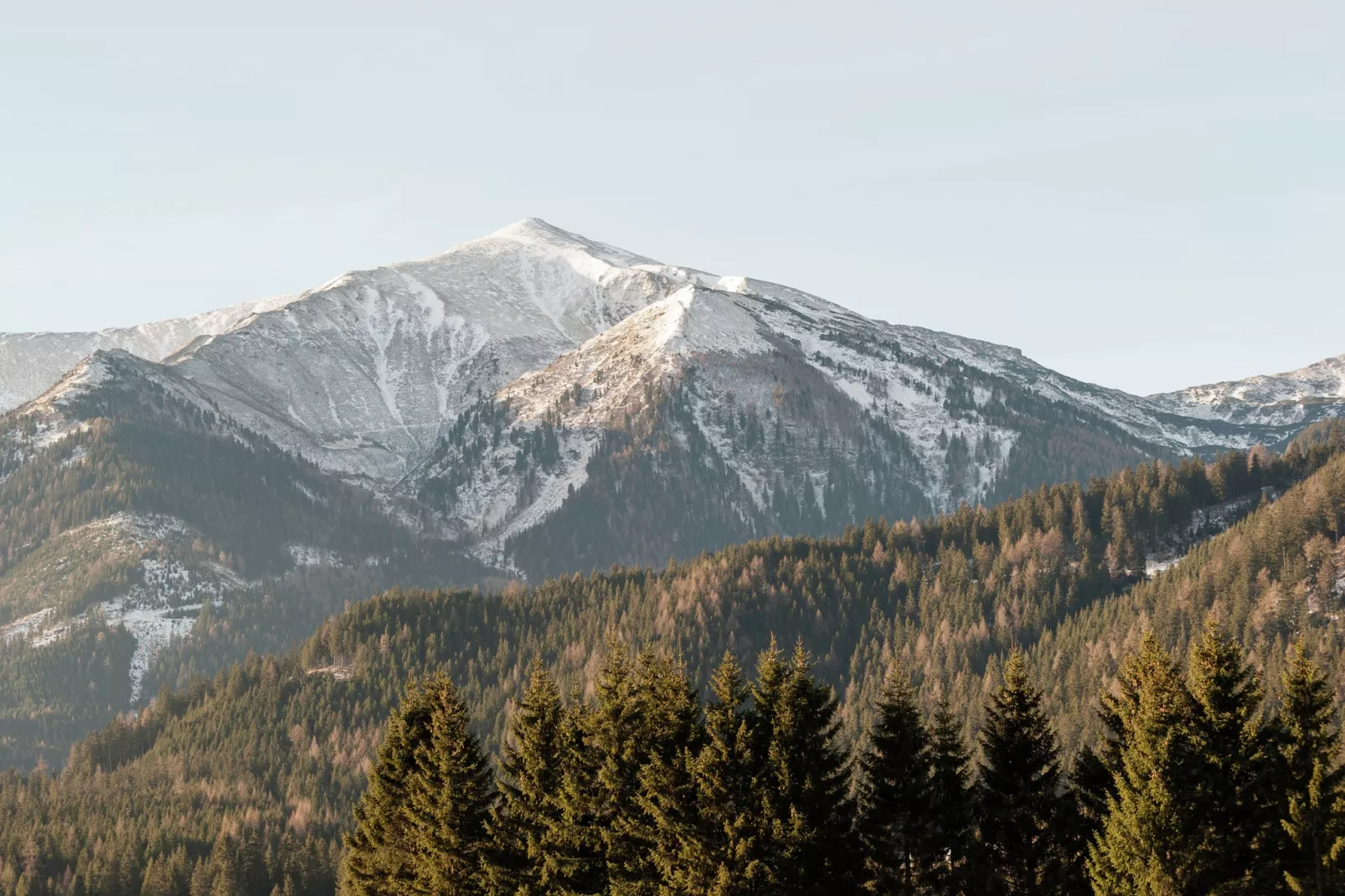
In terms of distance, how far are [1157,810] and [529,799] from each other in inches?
1371

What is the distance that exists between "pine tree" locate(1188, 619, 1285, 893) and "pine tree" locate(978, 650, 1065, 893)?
9.24 meters

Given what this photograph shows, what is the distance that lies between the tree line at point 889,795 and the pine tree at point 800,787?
0.42ft

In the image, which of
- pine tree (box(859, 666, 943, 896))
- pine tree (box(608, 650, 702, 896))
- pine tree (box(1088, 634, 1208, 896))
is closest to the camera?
pine tree (box(1088, 634, 1208, 896))

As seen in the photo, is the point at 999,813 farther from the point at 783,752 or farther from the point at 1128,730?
the point at 783,752

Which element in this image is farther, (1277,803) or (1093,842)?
(1093,842)

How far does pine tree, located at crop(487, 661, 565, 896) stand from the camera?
271 ft

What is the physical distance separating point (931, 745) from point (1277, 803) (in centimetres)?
1807

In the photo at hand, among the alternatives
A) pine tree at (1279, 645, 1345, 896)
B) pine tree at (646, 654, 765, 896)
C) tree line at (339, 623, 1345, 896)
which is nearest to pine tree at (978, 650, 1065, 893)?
tree line at (339, 623, 1345, 896)

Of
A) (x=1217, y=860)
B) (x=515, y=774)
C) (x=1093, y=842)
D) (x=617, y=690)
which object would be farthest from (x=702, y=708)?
(x=1217, y=860)

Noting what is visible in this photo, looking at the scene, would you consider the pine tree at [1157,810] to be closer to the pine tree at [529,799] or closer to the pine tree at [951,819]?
the pine tree at [951,819]

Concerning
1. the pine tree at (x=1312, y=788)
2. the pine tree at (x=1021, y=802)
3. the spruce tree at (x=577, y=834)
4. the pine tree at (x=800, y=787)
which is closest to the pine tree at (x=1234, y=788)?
the pine tree at (x=1312, y=788)

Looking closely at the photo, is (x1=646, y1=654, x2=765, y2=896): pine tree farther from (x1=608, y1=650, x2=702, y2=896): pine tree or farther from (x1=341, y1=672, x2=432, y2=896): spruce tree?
(x1=341, y1=672, x2=432, y2=896): spruce tree

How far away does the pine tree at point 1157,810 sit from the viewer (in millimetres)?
70250

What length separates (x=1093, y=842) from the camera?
7731 cm
